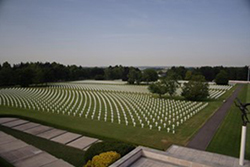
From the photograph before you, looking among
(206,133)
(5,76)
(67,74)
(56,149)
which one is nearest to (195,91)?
(206,133)

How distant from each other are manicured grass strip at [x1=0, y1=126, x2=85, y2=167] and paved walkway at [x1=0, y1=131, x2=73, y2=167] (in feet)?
1.43

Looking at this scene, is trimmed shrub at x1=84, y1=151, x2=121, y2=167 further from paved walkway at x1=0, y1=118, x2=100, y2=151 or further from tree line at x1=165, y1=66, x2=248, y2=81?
tree line at x1=165, y1=66, x2=248, y2=81

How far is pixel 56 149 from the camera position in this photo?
409 inches

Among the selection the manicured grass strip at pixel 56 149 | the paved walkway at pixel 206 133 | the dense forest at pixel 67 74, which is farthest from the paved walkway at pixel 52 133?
the dense forest at pixel 67 74

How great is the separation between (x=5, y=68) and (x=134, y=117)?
37970mm

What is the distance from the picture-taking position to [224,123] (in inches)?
616

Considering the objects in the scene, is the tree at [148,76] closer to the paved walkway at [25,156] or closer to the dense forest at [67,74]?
the dense forest at [67,74]

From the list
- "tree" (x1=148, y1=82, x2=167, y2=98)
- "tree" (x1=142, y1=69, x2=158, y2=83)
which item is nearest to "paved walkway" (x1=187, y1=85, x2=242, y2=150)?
"tree" (x1=148, y1=82, x2=167, y2=98)

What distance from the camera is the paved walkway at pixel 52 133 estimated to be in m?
11.3

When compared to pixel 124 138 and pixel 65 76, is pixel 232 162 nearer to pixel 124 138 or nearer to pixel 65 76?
pixel 124 138

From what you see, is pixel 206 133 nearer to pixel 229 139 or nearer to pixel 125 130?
pixel 229 139

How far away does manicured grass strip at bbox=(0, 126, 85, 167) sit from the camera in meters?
9.20

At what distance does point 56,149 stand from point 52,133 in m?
2.94

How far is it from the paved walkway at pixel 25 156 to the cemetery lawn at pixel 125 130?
3568 mm
